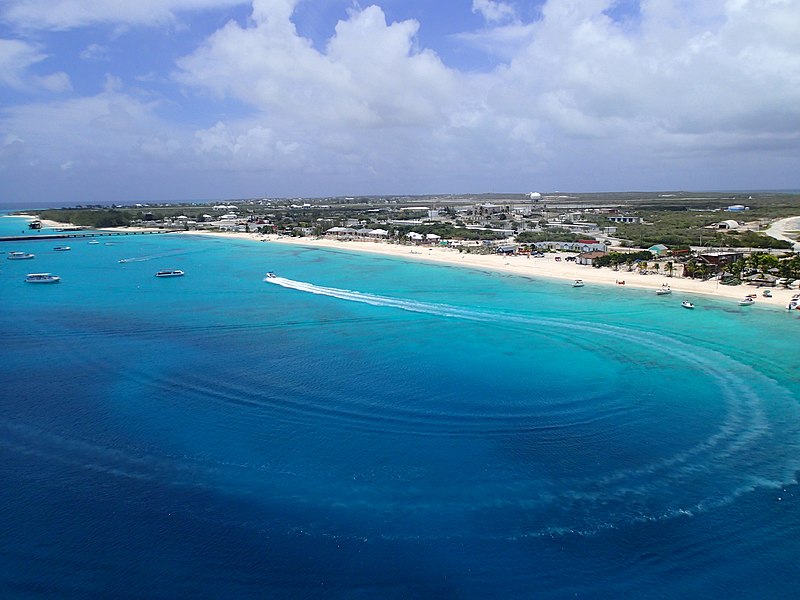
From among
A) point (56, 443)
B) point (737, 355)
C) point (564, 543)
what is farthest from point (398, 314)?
point (564, 543)

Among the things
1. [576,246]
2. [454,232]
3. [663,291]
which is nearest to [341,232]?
[454,232]

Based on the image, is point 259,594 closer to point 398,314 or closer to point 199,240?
point 398,314

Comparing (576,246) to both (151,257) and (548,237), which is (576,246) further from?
(151,257)

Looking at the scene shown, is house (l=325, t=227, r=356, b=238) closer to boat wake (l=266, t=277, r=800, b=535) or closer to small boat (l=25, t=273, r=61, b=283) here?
small boat (l=25, t=273, r=61, b=283)

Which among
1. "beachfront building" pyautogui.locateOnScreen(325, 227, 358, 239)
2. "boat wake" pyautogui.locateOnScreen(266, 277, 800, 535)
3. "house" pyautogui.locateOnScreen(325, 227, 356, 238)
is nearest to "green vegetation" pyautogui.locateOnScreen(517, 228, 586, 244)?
"beachfront building" pyautogui.locateOnScreen(325, 227, 358, 239)

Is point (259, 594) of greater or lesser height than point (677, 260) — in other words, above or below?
below
